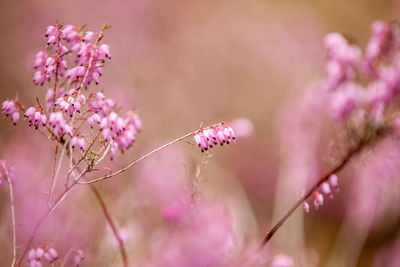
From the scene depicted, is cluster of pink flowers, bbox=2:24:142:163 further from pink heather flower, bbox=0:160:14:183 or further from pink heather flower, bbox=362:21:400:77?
pink heather flower, bbox=362:21:400:77

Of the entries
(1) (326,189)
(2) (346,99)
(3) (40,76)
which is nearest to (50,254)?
(3) (40,76)

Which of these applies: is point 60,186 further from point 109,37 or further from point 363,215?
point 109,37

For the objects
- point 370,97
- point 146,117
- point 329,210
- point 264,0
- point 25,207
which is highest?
point 264,0

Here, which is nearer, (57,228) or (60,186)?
(57,228)

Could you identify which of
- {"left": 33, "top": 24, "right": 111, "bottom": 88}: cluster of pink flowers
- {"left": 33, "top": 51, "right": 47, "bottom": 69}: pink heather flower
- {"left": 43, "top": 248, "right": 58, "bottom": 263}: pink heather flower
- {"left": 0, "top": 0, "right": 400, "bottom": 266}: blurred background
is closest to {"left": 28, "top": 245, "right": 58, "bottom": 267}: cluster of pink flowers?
{"left": 43, "top": 248, "right": 58, "bottom": 263}: pink heather flower

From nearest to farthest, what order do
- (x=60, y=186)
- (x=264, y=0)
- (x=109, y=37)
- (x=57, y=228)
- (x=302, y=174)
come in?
(x=57, y=228), (x=60, y=186), (x=302, y=174), (x=109, y=37), (x=264, y=0)

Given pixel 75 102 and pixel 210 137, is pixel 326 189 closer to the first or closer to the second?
pixel 210 137

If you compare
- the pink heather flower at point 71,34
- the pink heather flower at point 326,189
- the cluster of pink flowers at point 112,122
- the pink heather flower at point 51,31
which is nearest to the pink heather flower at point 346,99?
the pink heather flower at point 326,189

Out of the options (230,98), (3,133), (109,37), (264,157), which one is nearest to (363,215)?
(264,157)
